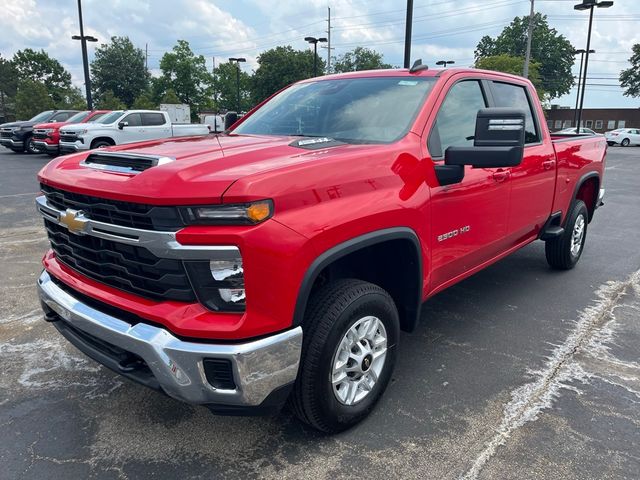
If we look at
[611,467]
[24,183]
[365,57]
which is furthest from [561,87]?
[611,467]

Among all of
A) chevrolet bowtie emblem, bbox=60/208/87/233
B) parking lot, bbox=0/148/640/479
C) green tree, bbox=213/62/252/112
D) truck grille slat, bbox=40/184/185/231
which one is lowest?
parking lot, bbox=0/148/640/479

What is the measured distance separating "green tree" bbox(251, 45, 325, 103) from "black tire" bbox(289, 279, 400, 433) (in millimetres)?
63842

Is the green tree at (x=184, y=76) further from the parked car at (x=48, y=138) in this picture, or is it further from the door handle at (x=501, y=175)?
the door handle at (x=501, y=175)

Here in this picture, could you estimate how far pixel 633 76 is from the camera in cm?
6994

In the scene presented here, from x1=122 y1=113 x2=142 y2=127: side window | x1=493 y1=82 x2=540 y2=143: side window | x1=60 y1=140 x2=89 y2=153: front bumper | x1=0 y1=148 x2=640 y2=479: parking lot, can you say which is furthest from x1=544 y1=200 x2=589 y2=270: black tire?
x1=122 y1=113 x2=142 y2=127: side window

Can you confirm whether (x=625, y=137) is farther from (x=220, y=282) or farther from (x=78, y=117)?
(x=220, y=282)

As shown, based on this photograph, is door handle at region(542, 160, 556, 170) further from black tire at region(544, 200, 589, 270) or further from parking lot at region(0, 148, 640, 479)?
parking lot at region(0, 148, 640, 479)

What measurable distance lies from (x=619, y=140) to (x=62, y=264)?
4522cm

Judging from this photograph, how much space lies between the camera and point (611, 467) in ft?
8.05

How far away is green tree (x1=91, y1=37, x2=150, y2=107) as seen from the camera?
6581 centimetres

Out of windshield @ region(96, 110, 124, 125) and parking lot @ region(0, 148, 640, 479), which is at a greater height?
windshield @ region(96, 110, 124, 125)

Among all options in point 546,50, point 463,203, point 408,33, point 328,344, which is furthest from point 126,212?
point 546,50

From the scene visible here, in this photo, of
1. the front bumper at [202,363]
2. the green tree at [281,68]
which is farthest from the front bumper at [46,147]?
the green tree at [281,68]

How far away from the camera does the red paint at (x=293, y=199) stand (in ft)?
6.82
